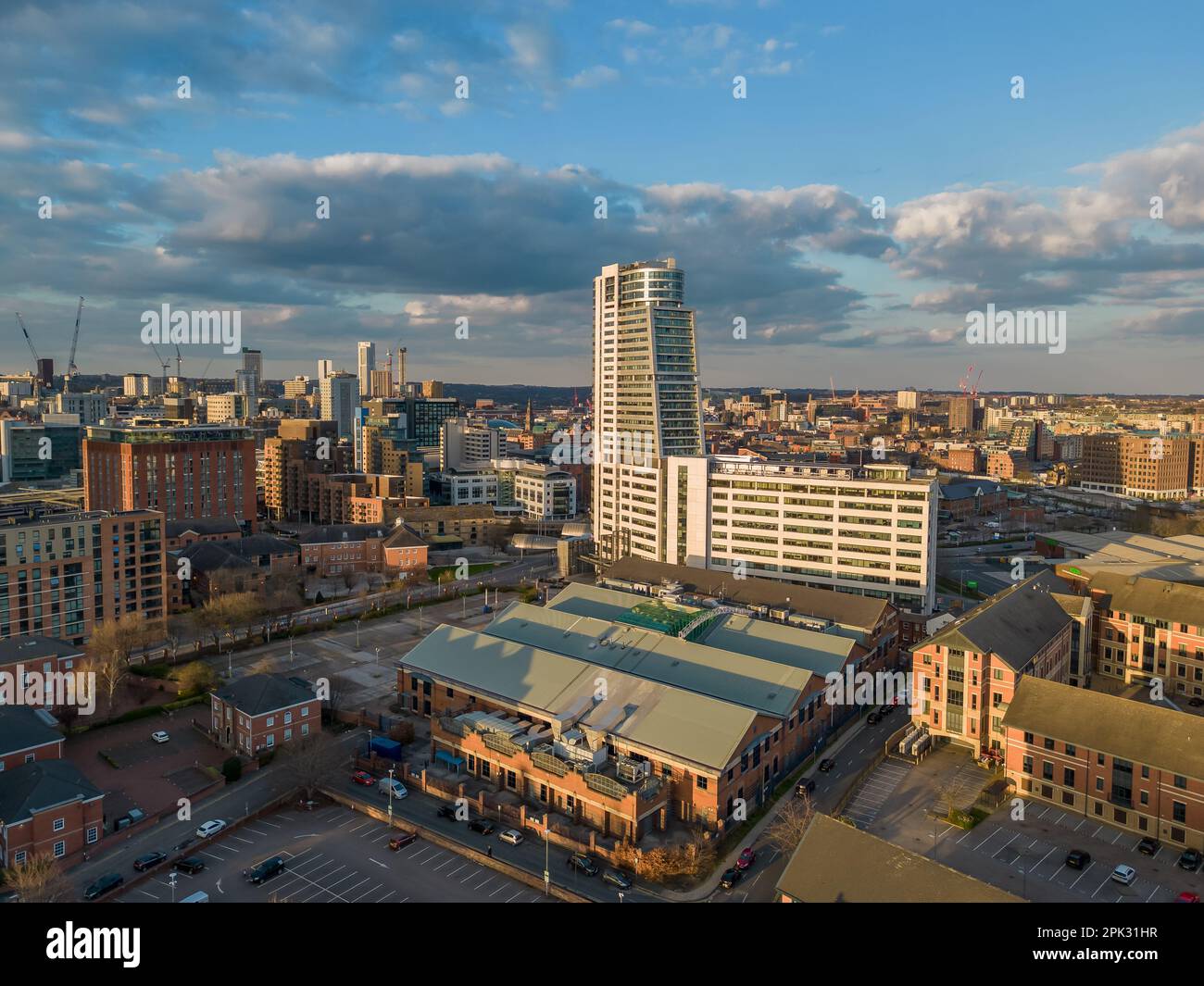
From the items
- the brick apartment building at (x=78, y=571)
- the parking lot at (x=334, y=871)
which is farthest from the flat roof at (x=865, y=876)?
the brick apartment building at (x=78, y=571)

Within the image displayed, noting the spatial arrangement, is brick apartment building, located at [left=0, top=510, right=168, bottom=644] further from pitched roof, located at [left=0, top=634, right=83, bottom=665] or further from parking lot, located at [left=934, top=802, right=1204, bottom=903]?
parking lot, located at [left=934, top=802, right=1204, bottom=903]

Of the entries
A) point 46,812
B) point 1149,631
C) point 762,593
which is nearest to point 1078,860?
point 1149,631

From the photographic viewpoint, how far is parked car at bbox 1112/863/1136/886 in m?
30.5

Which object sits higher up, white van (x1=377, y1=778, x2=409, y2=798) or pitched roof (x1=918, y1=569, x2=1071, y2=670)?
pitched roof (x1=918, y1=569, x2=1071, y2=670)

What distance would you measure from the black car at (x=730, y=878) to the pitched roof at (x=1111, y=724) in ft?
49.9

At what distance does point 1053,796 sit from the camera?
36750 millimetres

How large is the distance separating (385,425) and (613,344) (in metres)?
65.5

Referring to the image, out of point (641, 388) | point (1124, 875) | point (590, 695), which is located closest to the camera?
point (1124, 875)

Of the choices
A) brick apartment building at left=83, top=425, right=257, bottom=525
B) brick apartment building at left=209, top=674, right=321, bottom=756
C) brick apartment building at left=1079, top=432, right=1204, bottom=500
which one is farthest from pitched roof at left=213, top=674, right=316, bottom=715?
brick apartment building at left=1079, top=432, right=1204, bottom=500

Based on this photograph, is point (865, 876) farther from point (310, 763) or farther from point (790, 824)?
point (310, 763)

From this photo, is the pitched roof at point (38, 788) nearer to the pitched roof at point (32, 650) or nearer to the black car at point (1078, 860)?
the pitched roof at point (32, 650)

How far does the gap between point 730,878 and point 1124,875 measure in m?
14.4

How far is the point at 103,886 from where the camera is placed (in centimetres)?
3036

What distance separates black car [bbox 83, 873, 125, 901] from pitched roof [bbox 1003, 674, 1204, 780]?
37.1 meters
